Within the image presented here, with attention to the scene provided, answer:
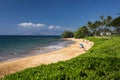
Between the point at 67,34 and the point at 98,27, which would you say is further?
the point at 67,34

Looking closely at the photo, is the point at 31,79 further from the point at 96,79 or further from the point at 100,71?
the point at 100,71

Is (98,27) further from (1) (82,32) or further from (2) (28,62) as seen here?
(2) (28,62)

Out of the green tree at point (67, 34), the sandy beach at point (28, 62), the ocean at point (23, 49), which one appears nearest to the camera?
the sandy beach at point (28, 62)

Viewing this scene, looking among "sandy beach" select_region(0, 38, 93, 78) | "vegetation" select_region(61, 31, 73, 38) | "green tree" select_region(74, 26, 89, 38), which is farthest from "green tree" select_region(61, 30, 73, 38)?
"sandy beach" select_region(0, 38, 93, 78)

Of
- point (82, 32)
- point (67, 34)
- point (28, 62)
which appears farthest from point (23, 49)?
point (67, 34)

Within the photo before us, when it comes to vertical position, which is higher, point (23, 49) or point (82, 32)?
point (82, 32)

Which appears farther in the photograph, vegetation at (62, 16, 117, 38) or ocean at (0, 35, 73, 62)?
vegetation at (62, 16, 117, 38)

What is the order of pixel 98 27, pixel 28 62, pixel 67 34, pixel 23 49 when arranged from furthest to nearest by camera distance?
pixel 67 34, pixel 98 27, pixel 23 49, pixel 28 62

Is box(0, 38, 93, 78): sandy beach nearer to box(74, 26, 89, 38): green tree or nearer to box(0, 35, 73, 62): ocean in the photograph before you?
box(0, 35, 73, 62): ocean

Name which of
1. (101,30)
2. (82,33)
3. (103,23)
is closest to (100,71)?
(103,23)

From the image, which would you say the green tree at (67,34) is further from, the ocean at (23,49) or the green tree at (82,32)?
the ocean at (23,49)

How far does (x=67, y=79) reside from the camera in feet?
20.9

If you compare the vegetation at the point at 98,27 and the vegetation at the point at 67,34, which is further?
the vegetation at the point at 67,34

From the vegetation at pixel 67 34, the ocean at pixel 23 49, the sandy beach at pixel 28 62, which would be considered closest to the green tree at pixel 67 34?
the vegetation at pixel 67 34
